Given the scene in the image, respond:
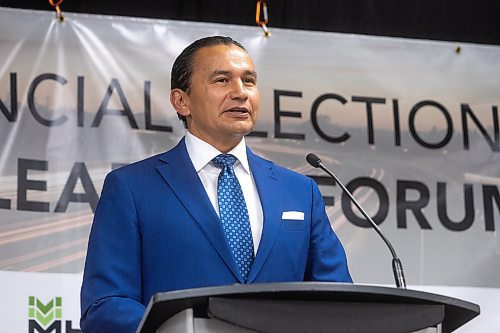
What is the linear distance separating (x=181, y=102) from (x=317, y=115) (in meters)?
1.48

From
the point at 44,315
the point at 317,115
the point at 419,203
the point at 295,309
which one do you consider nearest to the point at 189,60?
the point at 295,309

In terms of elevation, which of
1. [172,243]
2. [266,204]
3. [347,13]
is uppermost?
[347,13]

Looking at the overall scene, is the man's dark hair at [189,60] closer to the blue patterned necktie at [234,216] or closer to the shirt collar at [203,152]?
the shirt collar at [203,152]

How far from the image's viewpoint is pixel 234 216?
275 cm

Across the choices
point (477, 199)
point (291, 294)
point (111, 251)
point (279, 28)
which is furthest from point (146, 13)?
point (291, 294)

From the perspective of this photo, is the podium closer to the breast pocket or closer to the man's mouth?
the breast pocket

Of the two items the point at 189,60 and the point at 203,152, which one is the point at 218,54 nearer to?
the point at 189,60

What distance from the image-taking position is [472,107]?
4570 mm

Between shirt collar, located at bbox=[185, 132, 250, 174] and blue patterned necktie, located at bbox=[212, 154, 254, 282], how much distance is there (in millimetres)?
28

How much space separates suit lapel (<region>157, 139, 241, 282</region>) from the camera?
8.73ft

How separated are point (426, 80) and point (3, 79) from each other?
1.72 meters

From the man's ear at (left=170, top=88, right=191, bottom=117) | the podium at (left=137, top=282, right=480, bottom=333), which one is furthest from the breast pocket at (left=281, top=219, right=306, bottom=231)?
the podium at (left=137, top=282, right=480, bottom=333)

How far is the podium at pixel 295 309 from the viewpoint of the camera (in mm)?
1992

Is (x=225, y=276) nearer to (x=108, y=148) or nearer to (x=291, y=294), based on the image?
(x=291, y=294)
